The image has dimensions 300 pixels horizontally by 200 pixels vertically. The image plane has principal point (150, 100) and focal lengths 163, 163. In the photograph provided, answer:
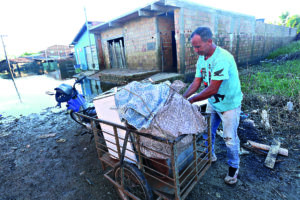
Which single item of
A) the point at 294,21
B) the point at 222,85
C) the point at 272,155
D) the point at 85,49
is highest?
the point at 294,21

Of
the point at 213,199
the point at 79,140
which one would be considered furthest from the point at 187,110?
the point at 79,140

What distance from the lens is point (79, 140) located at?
3.96 metres

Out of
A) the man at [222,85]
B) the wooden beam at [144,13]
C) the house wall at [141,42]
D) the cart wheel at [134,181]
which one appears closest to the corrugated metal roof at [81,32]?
the house wall at [141,42]

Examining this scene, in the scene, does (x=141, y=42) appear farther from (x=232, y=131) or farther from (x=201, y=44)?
(x=232, y=131)

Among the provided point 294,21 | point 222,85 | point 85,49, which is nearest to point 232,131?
point 222,85

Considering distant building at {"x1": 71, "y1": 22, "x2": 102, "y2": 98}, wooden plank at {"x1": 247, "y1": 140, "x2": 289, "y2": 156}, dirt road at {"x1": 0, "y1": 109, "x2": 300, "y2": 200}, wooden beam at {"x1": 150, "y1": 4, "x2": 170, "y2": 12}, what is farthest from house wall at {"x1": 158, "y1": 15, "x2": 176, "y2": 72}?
distant building at {"x1": 71, "y1": 22, "x2": 102, "y2": 98}

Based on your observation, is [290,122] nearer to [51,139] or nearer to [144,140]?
[144,140]

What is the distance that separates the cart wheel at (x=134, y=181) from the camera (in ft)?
5.65

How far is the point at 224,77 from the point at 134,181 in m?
1.58

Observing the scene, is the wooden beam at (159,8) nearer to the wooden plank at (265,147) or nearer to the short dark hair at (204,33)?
the short dark hair at (204,33)

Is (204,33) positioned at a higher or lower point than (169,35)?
lower

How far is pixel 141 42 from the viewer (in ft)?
24.8

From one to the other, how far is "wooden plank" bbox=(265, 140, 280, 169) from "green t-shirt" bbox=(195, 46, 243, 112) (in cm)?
128

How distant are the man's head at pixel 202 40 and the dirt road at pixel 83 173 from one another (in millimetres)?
1845
